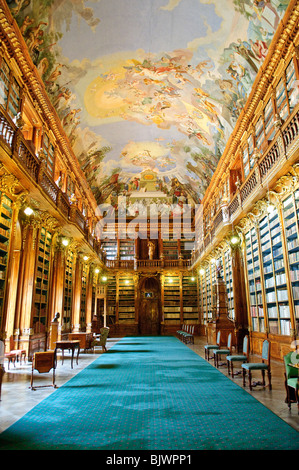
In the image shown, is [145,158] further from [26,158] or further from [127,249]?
[26,158]

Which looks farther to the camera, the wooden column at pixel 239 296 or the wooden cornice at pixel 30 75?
the wooden column at pixel 239 296

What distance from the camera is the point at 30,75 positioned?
9102 millimetres

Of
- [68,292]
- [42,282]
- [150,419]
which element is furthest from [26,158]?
[68,292]

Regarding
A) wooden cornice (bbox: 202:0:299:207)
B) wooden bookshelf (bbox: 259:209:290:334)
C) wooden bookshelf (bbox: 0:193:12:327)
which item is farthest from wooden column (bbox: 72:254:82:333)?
wooden bookshelf (bbox: 259:209:290:334)

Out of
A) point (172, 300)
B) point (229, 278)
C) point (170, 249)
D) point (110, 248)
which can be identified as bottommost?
point (172, 300)

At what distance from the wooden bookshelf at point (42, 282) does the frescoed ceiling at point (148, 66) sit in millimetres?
5023

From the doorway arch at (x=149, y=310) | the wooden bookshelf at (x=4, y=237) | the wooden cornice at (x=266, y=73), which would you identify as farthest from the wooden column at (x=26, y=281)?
the doorway arch at (x=149, y=310)

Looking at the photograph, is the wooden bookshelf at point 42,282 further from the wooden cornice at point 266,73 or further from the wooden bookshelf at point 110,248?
the wooden bookshelf at point 110,248

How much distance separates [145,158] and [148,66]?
23.1ft

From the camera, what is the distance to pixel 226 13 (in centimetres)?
917

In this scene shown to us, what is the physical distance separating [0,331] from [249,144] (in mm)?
9586

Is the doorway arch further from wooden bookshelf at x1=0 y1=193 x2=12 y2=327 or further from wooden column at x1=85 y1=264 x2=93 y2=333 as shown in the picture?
wooden bookshelf at x1=0 y1=193 x2=12 y2=327

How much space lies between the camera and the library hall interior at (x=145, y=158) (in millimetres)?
4098
